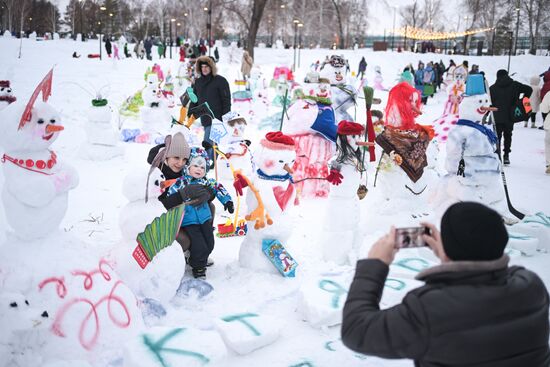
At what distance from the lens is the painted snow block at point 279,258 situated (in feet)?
13.9

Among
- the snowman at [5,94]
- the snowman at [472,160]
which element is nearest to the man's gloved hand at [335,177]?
the snowman at [472,160]

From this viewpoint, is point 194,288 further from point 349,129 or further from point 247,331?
A: point 349,129

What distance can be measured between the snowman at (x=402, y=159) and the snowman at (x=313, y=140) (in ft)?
4.28

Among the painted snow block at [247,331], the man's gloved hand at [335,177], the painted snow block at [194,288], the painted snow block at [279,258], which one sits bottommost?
the painted snow block at [194,288]

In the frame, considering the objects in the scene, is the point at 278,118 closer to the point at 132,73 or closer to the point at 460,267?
the point at 460,267

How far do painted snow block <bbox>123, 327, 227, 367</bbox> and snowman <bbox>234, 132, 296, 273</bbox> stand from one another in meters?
1.23

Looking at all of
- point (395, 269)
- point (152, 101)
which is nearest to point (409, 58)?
point (152, 101)

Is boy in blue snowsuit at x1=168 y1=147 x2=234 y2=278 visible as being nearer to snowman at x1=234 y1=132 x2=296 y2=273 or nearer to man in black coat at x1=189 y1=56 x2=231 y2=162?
snowman at x1=234 y1=132 x2=296 y2=273

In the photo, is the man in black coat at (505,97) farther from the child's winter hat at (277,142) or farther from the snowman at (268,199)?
the snowman at (268,199)

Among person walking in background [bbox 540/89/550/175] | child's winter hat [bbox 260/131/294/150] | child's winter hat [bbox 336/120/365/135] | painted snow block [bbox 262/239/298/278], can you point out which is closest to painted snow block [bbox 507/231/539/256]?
child's winter hat [bbox 336/120/365/135]

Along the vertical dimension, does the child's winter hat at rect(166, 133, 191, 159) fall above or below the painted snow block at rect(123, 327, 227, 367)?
above

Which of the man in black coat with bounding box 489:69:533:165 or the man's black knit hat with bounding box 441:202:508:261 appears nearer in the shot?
the man's black knit hat with bounding box 441:202:508:261

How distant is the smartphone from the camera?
1882mm

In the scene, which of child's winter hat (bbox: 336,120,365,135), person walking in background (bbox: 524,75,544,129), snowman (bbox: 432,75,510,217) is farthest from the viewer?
person walking in background (bbox: 524,75,544,129)
